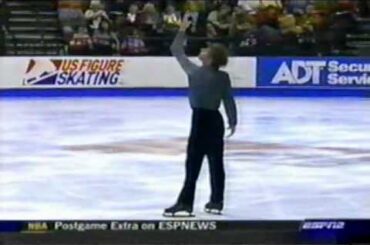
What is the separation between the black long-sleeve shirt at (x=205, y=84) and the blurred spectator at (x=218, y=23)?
102 millimetres

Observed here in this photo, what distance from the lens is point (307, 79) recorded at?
12.4ft

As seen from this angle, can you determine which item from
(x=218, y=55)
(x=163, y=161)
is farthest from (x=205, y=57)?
(x=163, y=161)

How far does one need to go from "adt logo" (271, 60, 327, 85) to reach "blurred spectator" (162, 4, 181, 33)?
419 millimetres

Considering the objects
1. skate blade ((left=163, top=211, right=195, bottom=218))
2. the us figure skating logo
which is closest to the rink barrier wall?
the us figure skating logo

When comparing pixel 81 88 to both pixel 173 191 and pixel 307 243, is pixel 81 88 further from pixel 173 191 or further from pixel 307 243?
pixel 307 243

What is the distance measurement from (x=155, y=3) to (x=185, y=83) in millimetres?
341

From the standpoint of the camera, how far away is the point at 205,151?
370cm

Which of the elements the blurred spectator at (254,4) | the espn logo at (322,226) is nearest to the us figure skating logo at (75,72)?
the blurred spectator at (254,4)

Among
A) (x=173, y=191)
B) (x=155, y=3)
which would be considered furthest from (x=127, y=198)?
(x=155, y=3)

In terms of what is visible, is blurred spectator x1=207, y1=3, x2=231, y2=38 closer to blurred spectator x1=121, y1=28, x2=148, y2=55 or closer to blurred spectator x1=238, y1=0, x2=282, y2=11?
blurred spectator x1=238, y1=0, x2=282, y2=11

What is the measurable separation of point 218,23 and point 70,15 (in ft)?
2.01

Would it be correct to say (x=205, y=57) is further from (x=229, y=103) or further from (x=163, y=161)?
(x=163, y=161)

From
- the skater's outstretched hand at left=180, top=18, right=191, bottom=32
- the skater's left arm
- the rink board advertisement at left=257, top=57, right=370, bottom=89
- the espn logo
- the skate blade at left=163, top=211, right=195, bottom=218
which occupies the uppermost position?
the skater's outstretched hand at left=180, top=18, right=191, bottom=32

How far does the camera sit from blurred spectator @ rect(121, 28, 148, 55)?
3697 millimetres
